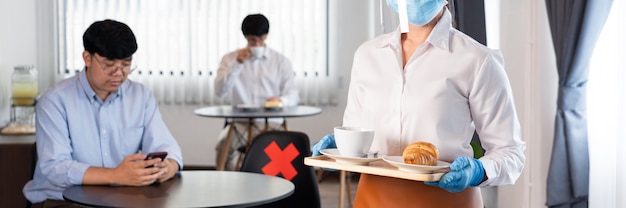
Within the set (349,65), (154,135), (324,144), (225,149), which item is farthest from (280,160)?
(349,65)

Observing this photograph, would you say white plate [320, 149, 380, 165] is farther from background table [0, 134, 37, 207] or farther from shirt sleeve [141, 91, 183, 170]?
background table [0, 134, 37, 207]

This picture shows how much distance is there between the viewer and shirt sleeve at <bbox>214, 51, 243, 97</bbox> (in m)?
6.12

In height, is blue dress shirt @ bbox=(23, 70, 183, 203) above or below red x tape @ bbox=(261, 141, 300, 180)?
above

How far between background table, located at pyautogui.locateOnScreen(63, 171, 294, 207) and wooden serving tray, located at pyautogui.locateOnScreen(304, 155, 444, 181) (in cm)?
66

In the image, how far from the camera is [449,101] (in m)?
1.94

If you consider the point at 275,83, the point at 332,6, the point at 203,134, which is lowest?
the point at 203,134

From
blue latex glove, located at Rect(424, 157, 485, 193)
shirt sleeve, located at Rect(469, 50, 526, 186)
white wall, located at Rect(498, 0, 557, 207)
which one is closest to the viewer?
blue latex glove, located at Rect(424, 157, 485, 193)

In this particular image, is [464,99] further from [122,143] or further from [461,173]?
[122,143]

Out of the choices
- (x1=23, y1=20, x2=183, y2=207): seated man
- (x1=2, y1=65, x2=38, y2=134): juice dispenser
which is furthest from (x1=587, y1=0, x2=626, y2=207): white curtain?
(x1=2, y1=65, x2=38, y2=134): juice dispenser

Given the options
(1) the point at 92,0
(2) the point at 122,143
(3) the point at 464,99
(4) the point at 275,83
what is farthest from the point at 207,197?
(1) the point at 92,0

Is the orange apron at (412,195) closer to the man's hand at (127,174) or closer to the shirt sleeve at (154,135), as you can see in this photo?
the man's hand at (127,174)

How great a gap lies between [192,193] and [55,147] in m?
0.59

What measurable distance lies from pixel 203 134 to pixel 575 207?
13.2ft

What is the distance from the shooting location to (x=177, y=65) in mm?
7430
